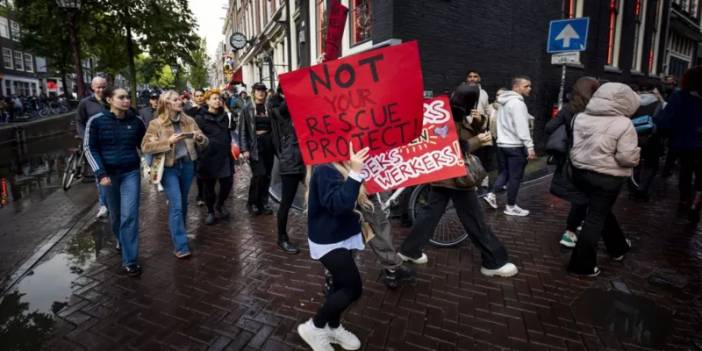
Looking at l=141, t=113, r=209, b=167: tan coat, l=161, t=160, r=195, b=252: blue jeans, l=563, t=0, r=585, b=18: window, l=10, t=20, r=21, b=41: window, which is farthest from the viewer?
l=10, t=20, r=21, b=41: window

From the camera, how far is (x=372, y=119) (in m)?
2.37

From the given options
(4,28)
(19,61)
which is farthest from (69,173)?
(19,61)

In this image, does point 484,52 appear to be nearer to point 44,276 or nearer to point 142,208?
point 142,208

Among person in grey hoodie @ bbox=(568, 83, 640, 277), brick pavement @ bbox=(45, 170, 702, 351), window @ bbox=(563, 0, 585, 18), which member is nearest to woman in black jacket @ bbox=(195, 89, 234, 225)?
brick pavement @ bbox=(45, 170, 702, 351)

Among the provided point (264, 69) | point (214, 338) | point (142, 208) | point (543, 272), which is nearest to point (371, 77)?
point (214, 338)

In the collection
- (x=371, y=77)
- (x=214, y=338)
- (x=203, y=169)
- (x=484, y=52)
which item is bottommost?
(x=214, y=338)

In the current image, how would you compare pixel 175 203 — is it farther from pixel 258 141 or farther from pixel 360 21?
pixel 360 21

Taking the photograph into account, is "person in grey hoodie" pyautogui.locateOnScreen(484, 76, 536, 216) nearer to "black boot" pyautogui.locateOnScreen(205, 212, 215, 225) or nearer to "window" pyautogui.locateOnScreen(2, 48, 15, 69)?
"black boot" pyautogui.locateOnScreen(205, 212, 215, 225)

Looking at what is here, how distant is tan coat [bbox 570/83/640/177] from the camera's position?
3291mm

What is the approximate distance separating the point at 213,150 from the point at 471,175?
3514 mm

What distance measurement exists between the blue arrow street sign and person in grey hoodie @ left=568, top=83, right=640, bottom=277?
3927 mm

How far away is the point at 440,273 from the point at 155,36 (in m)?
16.8

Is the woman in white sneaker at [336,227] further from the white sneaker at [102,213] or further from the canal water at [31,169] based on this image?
the canal water at [31,169]

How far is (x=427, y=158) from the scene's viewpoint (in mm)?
3221
